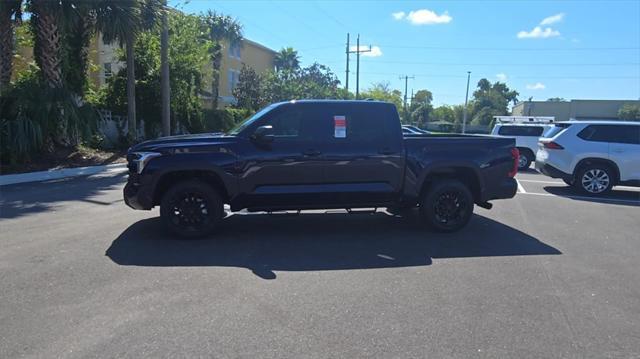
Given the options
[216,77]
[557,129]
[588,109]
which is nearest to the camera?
[557,129]

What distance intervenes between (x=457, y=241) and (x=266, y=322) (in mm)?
3732

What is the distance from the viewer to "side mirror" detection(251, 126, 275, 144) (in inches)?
257

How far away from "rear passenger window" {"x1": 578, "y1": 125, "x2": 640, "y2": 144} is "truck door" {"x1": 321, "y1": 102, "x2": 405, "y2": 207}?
23.7ft

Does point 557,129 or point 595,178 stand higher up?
point 557,129

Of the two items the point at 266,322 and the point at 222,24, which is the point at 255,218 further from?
the point at 222,24

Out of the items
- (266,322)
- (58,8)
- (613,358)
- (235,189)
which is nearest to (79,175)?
(58,8)

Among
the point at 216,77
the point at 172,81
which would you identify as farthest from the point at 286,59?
the point at 172,81

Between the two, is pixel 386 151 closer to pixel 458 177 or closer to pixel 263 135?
pixel 458 177

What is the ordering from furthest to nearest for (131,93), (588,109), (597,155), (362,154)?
(588,109), (131,93), (597,155), (362,154)

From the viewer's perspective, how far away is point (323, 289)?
491 cm

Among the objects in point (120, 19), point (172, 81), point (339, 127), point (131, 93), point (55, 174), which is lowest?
point (55, 174)

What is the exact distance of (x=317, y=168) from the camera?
684cm

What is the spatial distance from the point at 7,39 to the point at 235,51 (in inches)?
1236

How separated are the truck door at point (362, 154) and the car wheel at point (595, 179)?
23.1ft
